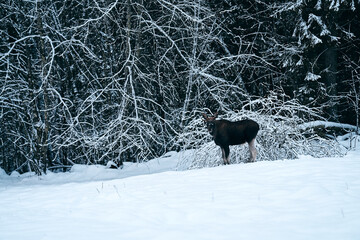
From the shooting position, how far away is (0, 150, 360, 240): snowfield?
145 inches

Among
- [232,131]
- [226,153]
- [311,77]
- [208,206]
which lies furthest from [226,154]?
[311,77]

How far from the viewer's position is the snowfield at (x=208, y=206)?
3676 millimetres

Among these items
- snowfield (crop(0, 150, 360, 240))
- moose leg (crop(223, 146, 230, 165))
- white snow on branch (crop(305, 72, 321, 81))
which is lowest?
moose leg (crop(223, 146, 230, 165))

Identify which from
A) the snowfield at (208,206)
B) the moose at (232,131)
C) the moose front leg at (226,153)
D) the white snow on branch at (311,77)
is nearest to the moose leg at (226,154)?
the moose front leg at (226,153)

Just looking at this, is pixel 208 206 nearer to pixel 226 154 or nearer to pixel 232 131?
pixel 232 131

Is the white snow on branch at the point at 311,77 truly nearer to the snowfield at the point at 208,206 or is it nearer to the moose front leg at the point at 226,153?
the snowfield at the point at 208,206

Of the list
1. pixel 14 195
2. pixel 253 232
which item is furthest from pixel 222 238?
pixel 14 195

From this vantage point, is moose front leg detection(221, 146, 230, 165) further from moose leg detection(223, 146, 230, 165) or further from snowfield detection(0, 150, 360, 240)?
snowfield detection(0, 150, 360, 240)

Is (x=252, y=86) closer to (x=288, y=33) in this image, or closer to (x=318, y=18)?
(x=288, y=33)

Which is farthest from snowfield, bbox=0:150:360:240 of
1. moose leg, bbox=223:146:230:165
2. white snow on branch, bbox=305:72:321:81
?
white snow on branch, bbox=305:72:321:81

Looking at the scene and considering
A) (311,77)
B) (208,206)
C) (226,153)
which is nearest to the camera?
(208,206)

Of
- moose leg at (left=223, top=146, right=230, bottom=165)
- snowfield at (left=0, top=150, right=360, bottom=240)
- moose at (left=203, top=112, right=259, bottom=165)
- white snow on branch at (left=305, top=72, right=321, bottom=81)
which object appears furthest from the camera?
white snow on branch at (left=305, top=72, right=321, bottom=81)

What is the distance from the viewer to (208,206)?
14.9 feet

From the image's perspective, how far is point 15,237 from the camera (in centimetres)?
385
